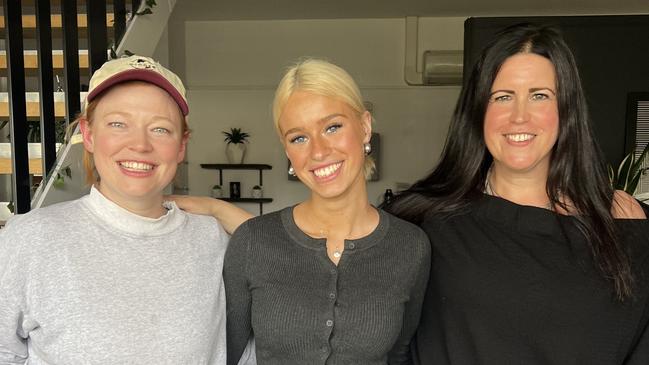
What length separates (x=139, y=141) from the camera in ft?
3.59

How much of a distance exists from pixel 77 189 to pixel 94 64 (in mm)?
692

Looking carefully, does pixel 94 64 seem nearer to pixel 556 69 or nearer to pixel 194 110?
pixel 556 69

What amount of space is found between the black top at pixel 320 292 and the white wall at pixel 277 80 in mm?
4695

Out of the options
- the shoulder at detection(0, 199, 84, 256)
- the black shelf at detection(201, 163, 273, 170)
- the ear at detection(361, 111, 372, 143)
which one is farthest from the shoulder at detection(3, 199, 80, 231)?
the black shelf at detection(201, 163, 273, 170)

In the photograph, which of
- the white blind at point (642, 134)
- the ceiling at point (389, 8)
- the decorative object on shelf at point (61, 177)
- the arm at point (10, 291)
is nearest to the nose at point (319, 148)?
the arm at point (10, 291)

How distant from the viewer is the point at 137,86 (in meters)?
1.12

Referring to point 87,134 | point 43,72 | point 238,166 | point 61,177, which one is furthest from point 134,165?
point 238,166

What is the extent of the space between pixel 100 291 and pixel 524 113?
1.10m

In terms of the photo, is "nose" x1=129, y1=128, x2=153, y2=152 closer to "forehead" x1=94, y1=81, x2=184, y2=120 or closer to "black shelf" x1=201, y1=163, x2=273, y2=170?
"forehead" x1=94, y1=81, x2=184, y2=120

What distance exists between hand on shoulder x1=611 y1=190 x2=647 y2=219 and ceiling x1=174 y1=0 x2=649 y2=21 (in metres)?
3.98

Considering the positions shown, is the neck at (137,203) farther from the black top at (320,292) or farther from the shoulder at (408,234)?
the shoulder at (408,234)

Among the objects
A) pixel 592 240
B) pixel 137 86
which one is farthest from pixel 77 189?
pixel 592 240

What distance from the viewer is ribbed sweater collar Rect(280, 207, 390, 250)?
125cm

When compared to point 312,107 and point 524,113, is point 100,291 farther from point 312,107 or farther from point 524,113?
point 524,113
